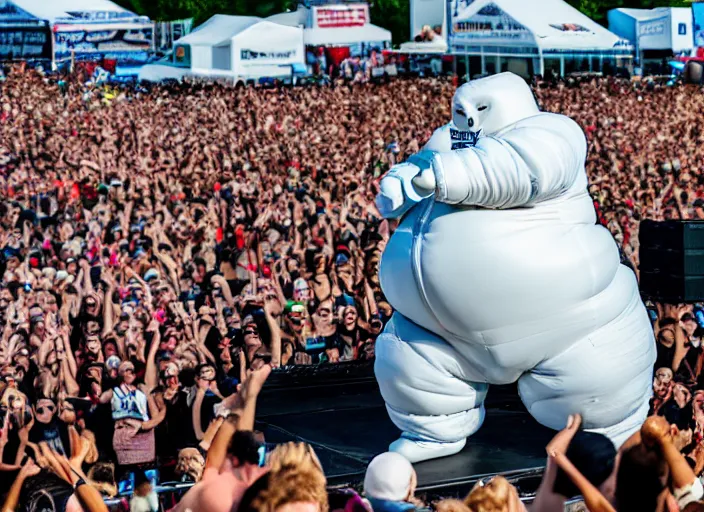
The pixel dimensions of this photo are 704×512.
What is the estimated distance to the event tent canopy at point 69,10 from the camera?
Result: 116 ft

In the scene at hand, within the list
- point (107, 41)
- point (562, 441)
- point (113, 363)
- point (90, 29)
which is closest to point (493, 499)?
point (562, 441)

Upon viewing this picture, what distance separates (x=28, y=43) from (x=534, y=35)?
10.9 metres

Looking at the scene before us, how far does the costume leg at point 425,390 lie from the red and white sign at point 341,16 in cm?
3027

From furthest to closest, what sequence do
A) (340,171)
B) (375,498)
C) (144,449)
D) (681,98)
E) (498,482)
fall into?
(681,98), (340,171), (144,449), (375,498), (498,482)

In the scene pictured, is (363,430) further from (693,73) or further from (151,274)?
(693,73)

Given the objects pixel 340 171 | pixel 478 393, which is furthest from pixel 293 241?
pixel 478 393

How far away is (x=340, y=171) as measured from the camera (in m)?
14.9

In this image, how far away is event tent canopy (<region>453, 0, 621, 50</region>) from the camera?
29250mm

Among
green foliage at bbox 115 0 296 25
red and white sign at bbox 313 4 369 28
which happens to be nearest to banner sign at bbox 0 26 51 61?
red and white sign at bbox 313 4 369 28

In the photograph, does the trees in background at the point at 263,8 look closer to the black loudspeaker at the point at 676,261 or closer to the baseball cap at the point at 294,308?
the baseball cap at the point at 294,308

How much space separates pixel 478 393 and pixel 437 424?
0.21 meters

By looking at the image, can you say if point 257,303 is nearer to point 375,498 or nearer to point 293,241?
point 293,241

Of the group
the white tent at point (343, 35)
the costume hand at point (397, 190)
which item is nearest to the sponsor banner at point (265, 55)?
the white tent at point (343, 35)

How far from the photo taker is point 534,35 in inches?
1151
